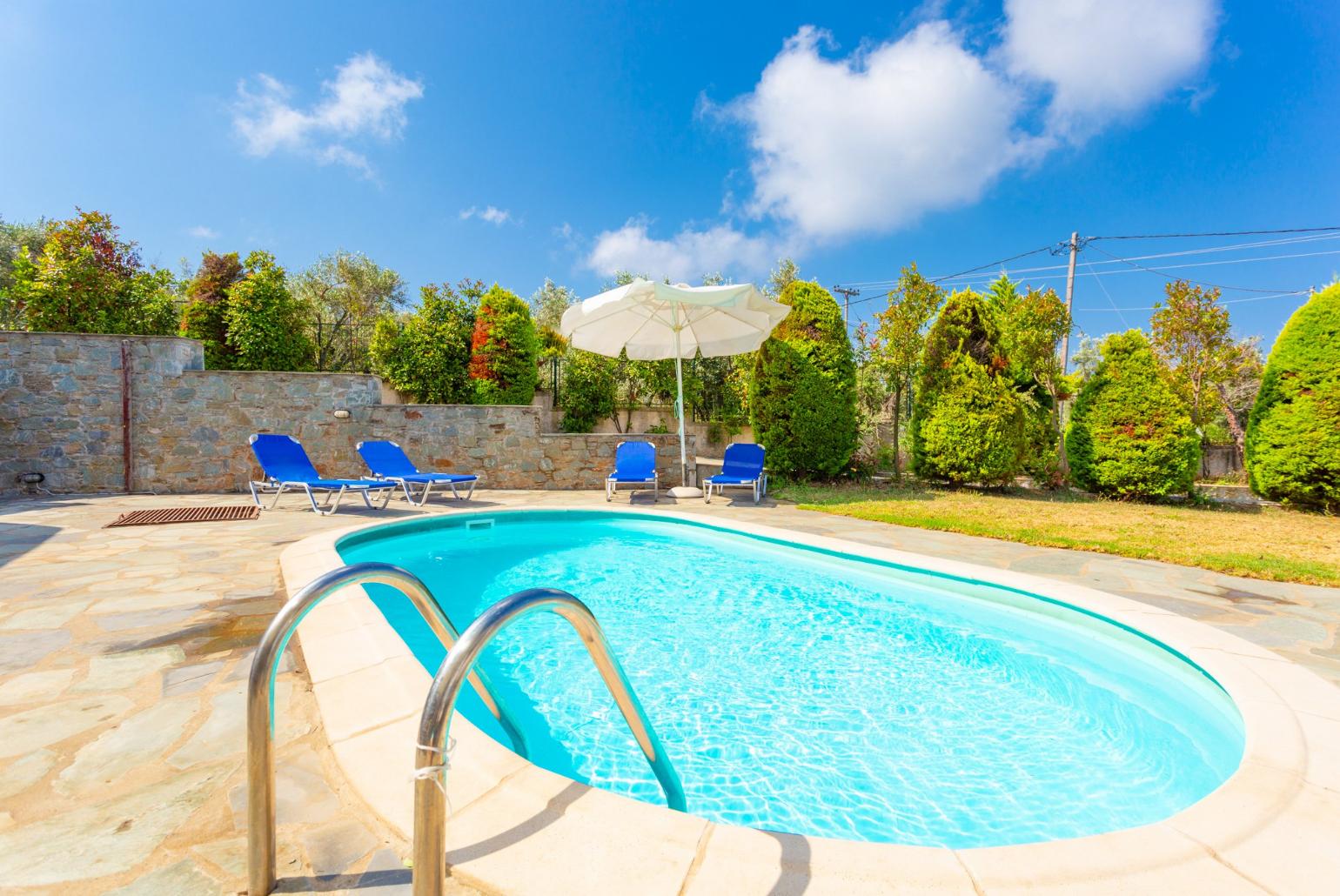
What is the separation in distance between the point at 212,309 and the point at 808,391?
13057 mm

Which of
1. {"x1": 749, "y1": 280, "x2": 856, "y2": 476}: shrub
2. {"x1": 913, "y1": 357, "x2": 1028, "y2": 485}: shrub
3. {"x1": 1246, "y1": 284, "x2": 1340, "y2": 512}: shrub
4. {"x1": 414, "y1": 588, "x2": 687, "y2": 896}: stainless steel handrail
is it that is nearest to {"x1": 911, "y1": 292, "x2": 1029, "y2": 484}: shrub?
{"x1": 913, "y1": 357, "x2": 1028, "y2": 485}: shrub

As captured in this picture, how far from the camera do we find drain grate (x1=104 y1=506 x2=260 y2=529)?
6184 mm

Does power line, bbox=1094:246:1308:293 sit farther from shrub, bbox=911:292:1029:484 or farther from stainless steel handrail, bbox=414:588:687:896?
stainless steel handrail, bbox=414:588:687:896

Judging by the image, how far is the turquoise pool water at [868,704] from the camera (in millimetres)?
2189

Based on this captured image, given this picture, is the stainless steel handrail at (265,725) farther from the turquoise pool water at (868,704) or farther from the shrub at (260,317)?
the shrub at (260,317)

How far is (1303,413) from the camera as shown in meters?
8.26

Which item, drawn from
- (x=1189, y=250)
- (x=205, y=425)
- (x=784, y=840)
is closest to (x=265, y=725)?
(x=784, y=840)

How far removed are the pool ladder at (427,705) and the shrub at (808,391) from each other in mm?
9177

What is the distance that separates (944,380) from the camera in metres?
10.1

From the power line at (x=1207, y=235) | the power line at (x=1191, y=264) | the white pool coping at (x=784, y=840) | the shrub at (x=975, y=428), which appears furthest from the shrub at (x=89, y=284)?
the power line at (x=1207, y=235)

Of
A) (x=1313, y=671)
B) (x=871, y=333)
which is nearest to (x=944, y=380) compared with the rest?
(x=871, y=333)

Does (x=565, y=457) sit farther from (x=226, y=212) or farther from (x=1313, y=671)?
(x=226, y=212)

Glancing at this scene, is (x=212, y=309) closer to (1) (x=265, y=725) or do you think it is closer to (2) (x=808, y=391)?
(2) (x=808, y=391)

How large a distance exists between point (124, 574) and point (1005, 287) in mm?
14326
